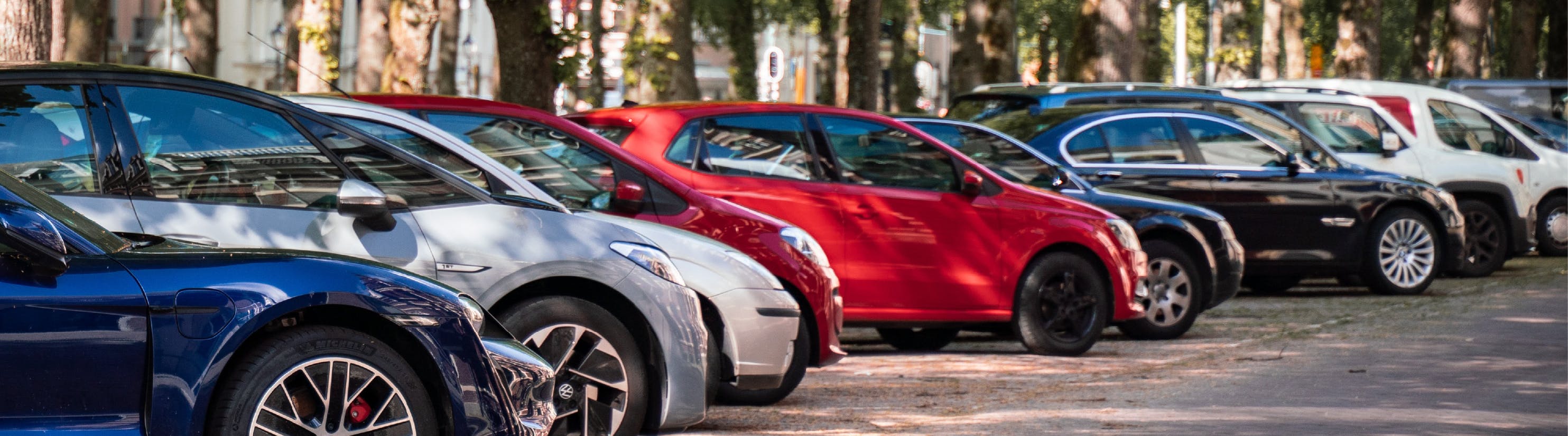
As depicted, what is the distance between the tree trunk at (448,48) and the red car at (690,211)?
19952 millimetres

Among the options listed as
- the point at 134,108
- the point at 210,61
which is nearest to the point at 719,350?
the point at 134,108

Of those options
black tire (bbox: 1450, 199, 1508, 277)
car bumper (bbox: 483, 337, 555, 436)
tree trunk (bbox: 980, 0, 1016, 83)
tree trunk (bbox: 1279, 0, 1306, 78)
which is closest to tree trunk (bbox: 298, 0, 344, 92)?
tree trunk (bbox: 980, 0, 1016, 83)

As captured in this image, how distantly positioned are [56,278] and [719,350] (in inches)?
129

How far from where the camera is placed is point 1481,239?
17.0 meters

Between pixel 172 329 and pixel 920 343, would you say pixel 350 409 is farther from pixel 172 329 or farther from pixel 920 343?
pixel 920 343

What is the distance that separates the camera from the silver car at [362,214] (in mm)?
5969

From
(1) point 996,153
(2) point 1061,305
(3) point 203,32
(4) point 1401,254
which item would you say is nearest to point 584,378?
(2) point 1061,305

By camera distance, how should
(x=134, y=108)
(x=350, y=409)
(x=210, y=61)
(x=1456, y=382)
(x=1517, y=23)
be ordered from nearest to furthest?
(x=350, y=409) < (x=134, y=108) < (x=1456, y=382) < (x=210, y=61) < (x=1517, y=23)

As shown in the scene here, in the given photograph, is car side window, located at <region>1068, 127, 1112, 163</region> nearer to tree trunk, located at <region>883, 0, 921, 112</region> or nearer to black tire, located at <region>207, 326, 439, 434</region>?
black tire, located at <region>207, 326, 439, 434</region>

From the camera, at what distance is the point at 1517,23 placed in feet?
111

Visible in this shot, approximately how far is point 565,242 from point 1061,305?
479cm

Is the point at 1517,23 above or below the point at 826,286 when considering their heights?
above

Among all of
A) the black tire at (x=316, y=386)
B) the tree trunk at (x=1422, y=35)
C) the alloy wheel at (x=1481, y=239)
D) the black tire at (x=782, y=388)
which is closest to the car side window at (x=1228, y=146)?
the alloy wheel at (x=1481, y=239)

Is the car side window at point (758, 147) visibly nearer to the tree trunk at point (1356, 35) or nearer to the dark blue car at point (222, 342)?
the dark blue car at point (222, 342)
